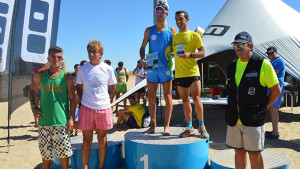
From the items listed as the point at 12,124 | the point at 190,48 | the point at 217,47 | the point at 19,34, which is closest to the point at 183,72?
the point at 190,48

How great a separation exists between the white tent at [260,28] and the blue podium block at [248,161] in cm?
392

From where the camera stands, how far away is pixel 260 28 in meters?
A: 7.55

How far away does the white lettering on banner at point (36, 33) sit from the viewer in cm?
496

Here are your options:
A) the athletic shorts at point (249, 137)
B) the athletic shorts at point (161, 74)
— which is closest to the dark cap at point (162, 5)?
the athletic shorts at point (161, 74)

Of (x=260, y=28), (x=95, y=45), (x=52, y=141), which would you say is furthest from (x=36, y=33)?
(x=260, y=28)

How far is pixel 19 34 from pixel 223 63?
27.8ft

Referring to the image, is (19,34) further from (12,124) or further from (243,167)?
(243,167)

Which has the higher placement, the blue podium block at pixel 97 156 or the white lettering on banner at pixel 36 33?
the white lettering on banner at pixel 36 33

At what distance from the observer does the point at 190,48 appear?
123 inches

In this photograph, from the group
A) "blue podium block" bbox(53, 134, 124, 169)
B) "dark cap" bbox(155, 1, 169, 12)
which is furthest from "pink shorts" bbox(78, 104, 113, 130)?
"dark cap" bbox(155, 1, 169, 12)

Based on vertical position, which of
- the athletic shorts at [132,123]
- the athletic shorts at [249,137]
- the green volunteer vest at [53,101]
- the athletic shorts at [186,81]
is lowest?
the athletic shorts at [132,123]

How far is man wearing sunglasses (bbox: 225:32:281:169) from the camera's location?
210 centimetres

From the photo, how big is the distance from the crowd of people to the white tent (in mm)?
4089

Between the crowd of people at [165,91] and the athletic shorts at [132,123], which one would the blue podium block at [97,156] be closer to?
the crowd of people at [165,91]
